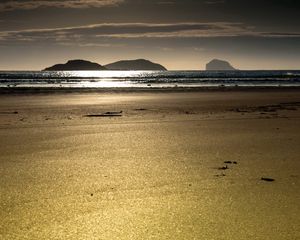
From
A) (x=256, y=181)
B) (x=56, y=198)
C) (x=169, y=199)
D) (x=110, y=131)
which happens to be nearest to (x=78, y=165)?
(x=56, y=198)

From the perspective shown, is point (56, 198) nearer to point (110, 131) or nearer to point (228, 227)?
point (228, 227)

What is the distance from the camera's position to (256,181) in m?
5.30

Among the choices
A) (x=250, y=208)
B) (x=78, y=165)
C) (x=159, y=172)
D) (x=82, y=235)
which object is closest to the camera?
(x=82, y=235)

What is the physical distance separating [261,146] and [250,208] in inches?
149

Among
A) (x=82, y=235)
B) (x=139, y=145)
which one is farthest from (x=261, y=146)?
(x=82, y=235)

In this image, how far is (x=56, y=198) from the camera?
4.57m

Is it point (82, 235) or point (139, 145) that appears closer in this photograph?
point (82, 235)

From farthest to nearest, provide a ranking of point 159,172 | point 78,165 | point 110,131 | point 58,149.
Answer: point 110,131, point 58,149, point 78,165, point 159,172

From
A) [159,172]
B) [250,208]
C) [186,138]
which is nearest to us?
[250,208]

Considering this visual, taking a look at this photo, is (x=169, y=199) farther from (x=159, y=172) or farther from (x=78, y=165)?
(x=78, y=165)

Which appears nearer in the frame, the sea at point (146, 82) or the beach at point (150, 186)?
the beach at point (150, 186)

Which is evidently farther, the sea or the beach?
the sea

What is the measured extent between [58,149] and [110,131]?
8.63 feet

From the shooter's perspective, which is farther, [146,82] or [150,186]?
[146,82]
